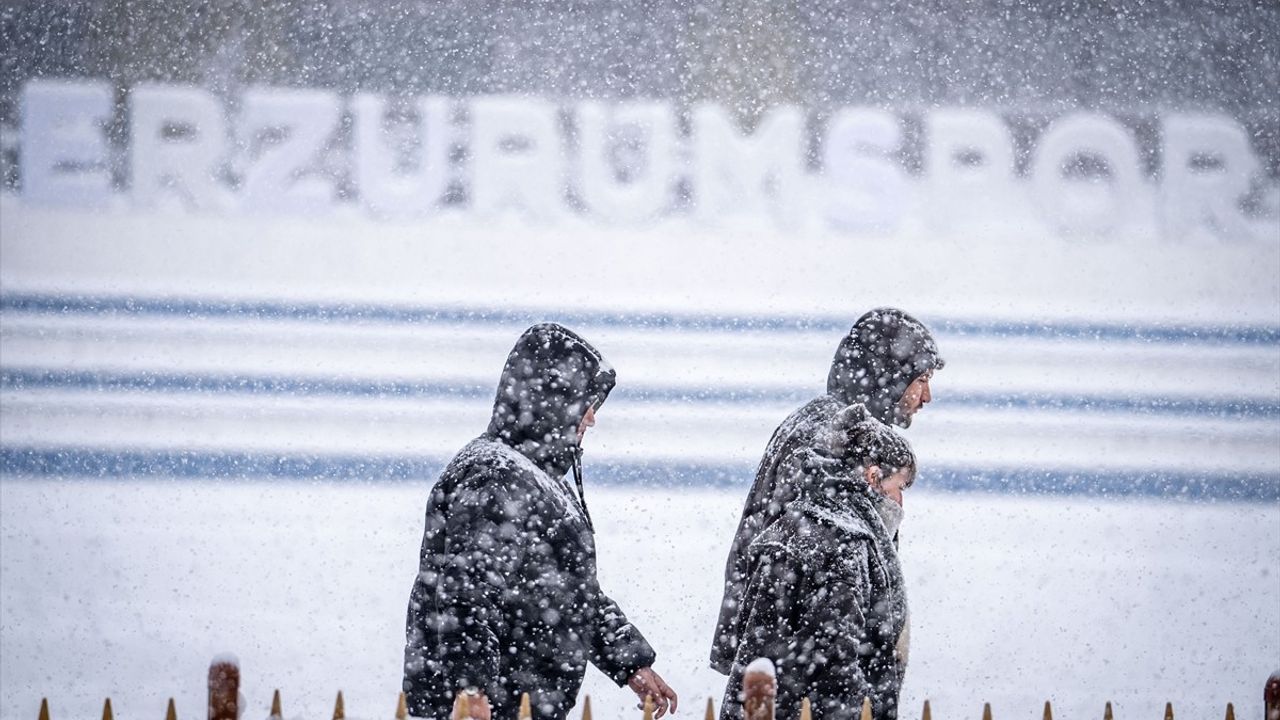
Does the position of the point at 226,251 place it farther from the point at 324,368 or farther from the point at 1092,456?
the point at 1092,456

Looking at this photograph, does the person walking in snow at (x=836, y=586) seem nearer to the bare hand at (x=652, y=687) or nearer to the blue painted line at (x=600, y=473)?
the bare hand at (x=652, y=687)

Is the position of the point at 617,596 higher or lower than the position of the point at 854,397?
lower

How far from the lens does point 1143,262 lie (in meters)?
4.99

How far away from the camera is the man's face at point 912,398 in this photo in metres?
2.96

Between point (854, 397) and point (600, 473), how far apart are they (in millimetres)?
2041

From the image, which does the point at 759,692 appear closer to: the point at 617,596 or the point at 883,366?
the point at 883,366

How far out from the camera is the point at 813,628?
7.91ft

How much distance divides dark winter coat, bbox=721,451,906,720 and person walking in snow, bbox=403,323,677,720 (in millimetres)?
Answer: 296

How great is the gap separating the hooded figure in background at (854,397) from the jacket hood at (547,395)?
1.39 ft

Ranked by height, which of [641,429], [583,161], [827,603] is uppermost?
[583,161]

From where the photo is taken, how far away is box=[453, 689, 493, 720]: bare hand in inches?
68.0

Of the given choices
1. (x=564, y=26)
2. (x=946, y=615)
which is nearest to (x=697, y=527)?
(x=946, y=615)

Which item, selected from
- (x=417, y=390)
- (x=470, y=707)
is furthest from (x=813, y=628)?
(x=417, y=390)

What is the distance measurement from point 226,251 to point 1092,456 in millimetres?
3101
